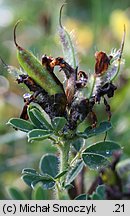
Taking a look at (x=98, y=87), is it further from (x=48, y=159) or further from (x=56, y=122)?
(x=48, y=159)

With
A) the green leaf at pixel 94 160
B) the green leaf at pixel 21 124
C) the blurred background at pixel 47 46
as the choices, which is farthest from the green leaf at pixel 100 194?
the blurred background at pixel 47 46

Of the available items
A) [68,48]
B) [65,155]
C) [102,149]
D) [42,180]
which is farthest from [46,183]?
[68,48]

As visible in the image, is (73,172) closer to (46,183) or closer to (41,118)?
(46,183)

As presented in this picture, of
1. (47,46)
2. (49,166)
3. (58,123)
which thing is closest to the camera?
(58,123)

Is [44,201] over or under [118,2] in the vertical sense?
under

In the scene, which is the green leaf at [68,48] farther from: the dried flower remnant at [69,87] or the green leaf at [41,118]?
the green leaf at [41,118]

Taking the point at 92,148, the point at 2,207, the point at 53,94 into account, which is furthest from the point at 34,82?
the point at 2,207

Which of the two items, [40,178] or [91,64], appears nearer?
[40,178]
